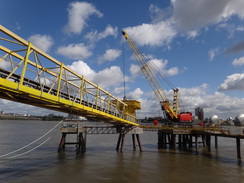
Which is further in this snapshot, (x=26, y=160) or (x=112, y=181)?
(x=26, y=160)

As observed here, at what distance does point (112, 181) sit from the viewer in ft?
51.8

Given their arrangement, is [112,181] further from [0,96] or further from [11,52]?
[11,52]

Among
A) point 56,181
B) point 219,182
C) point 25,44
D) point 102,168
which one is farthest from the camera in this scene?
point 102,168

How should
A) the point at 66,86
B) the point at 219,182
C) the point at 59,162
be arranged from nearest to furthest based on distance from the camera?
the point at 66,86, the point at 219,182, the point at 59,162

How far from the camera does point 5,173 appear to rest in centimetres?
1717

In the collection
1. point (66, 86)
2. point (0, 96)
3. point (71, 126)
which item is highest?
point (66, 86)

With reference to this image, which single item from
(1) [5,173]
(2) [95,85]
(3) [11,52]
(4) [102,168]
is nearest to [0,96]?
(3) [11,52]

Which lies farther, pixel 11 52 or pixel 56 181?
pixel 56 181

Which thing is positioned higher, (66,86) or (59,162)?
(66,86)

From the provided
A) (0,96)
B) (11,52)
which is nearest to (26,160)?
(0,96)

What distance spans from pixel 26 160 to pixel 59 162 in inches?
179

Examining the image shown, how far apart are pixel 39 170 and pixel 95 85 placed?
10573mm

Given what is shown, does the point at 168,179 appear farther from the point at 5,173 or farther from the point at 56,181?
the point at 5,173

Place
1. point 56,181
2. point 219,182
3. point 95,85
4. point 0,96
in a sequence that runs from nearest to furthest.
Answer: point 0,96, point 56,181, point 219,182, point 95,85
